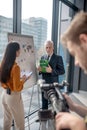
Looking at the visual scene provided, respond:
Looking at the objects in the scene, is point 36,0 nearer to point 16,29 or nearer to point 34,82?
point 16,29

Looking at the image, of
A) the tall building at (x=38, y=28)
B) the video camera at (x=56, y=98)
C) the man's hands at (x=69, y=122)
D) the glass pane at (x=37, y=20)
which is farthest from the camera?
the tall building at (x=38, y=28)

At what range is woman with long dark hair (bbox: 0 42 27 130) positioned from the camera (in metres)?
2.23

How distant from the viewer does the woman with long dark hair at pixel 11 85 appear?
223 cm

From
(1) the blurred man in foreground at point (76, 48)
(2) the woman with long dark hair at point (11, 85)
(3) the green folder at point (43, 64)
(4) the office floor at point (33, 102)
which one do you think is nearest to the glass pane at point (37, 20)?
(3) the green folder at point (43, 64)

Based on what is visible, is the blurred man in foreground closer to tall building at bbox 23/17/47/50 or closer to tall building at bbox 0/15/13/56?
tall building at bbox 0/15/13/56

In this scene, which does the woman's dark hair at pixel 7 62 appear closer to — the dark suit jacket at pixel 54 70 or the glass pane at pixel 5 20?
the glass pane at pixel 5 20

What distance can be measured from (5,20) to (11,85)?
3.88 ft

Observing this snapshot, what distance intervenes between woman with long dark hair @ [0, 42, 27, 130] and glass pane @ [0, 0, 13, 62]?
24.9 inches

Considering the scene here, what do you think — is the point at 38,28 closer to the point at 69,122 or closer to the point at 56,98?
the point at 56,98

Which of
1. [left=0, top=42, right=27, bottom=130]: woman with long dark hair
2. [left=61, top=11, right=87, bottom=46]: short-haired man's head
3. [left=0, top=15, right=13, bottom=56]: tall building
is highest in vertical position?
[left=0, top=15, right=13, bottom=56]: tall building

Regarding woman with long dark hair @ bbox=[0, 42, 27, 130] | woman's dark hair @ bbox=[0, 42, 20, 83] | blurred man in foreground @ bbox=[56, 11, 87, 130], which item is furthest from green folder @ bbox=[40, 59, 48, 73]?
blurred man in foreground @ bbox=[56, 11, 87, 130]

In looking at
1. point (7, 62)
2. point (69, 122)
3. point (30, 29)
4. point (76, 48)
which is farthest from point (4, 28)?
point (69, 122)

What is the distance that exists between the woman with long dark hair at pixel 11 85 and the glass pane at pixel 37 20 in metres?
1.14

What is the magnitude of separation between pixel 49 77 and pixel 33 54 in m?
0.49
